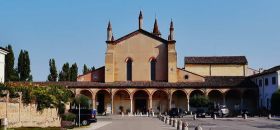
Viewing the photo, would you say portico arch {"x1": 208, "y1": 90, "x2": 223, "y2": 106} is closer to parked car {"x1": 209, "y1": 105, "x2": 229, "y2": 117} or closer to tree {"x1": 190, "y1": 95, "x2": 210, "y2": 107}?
tree {"x1": 190, "y1": 95, "x2": 210, "y2": 107}

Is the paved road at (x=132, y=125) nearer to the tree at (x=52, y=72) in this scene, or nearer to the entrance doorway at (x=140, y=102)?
the entrance doorway at (x=140, y=102)

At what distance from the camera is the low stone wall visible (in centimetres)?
2747

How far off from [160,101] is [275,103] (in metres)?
19.1

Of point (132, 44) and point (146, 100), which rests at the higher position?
point (132, 44)

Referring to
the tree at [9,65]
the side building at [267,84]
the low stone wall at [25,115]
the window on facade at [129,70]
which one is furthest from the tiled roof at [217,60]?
the low stone wall at [25,115]

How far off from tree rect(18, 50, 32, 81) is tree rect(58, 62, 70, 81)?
12824 millimetres

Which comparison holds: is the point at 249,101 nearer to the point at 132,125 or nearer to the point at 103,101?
the point at 103,101

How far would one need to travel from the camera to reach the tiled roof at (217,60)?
258ft

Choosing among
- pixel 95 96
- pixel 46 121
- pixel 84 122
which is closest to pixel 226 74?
pixel 95 96

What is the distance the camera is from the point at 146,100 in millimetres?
73812

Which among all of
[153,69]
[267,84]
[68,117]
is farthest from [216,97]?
[68,117]

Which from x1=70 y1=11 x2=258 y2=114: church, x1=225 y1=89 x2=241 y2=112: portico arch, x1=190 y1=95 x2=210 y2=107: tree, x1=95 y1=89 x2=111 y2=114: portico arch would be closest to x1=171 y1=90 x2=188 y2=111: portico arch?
x1=70 y1=11 x2=258 y2=114: church

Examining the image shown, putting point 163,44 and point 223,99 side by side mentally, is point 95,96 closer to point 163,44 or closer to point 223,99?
point 163,44

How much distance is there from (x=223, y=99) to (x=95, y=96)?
18.6 m
